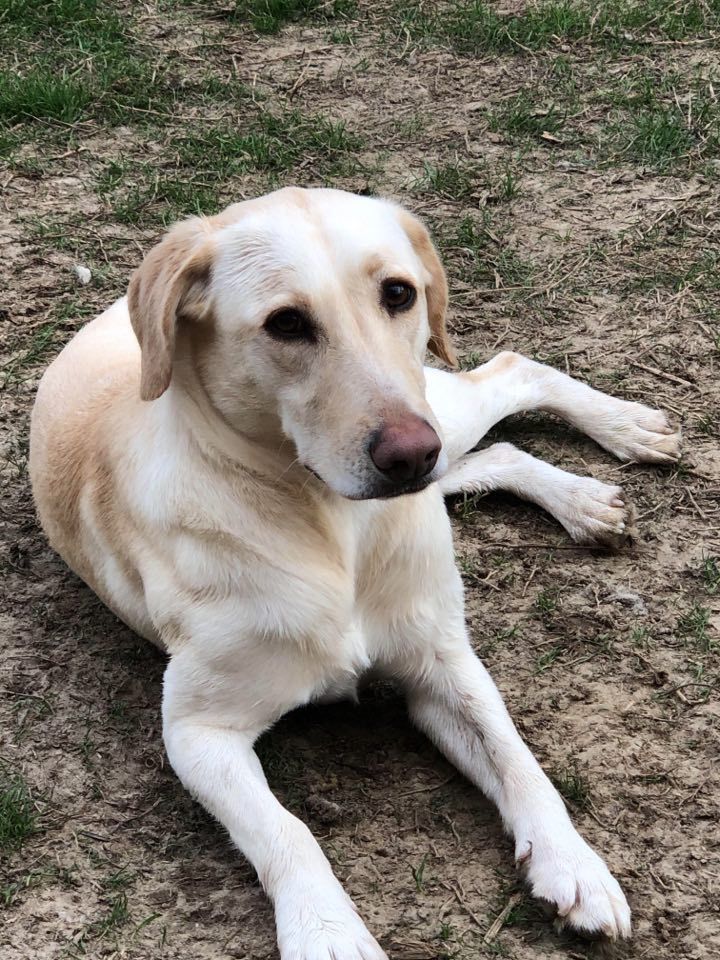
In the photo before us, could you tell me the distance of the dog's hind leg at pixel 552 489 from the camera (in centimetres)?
369

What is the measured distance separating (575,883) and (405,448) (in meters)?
1.05

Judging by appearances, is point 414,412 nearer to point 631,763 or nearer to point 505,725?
point 505,725

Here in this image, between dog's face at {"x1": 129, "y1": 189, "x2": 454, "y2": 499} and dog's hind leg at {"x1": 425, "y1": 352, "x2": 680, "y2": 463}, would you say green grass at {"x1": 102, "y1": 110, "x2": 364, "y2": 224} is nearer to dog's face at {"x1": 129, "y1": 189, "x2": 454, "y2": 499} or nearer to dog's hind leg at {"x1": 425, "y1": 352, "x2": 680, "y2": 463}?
dog's hind leg at {"x1": 425, "y1": 352, "x2": 680, "y2": 463}

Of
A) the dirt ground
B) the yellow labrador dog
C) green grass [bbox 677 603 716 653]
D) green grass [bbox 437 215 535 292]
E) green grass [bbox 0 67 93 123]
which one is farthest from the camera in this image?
green grass [bbox 0 67 93 123]

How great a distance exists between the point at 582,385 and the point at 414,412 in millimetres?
1817

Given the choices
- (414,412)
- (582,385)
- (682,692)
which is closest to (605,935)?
(682,692)

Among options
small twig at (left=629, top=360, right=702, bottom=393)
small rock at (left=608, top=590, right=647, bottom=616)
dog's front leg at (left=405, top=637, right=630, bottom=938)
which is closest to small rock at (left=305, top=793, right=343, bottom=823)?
dog's front leg at (left=405, top=637, right=630, bottom=938)

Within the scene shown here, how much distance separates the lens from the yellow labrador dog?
8.39 ft

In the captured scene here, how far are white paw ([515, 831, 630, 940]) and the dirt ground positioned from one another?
69 mm

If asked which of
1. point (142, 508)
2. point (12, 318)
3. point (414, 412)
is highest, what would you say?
point (414, 412)

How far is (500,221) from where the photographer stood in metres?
5.18

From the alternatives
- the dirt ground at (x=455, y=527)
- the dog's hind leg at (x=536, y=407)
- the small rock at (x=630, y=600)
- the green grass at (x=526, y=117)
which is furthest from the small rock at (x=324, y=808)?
the green grass at (x=526, y=117)

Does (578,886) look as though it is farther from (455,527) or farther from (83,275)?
(83,275)

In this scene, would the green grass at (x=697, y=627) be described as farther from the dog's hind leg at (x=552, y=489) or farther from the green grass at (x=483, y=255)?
the green grass at (x=483, y=255)
